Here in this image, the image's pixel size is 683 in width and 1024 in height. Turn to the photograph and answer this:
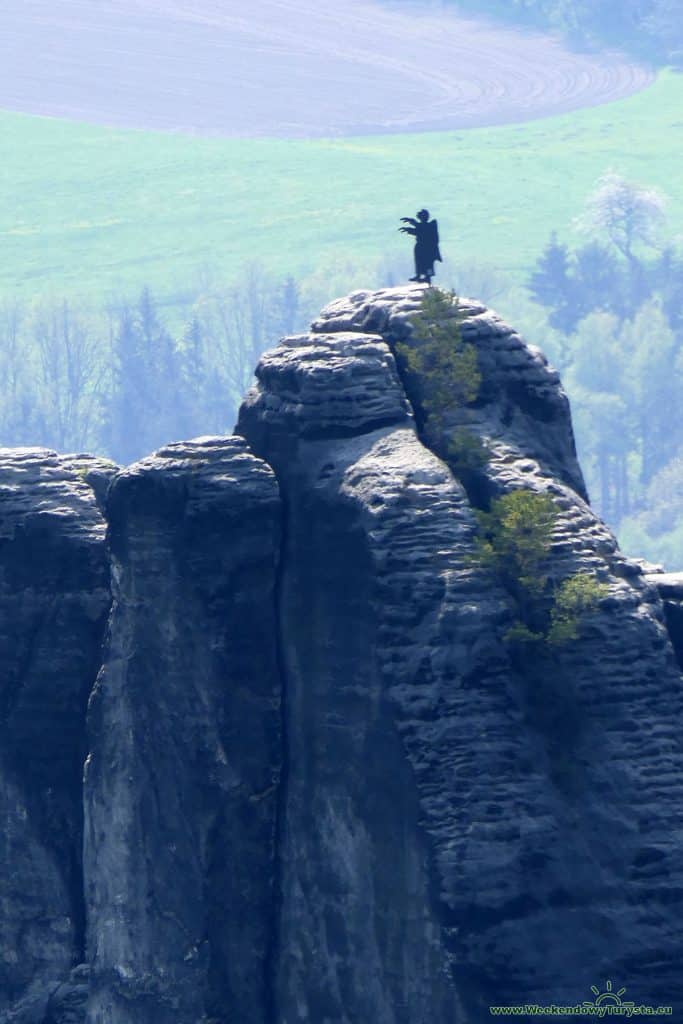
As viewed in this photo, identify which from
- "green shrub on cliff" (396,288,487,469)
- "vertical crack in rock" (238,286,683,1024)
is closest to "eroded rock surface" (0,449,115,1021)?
"vertical crack in rock" (238,286,683,1024)

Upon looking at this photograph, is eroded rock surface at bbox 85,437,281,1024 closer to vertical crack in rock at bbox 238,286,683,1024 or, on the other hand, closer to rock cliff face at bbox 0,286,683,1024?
rock cliff face at bbox 0,286,683,1024

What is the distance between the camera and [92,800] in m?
59.6

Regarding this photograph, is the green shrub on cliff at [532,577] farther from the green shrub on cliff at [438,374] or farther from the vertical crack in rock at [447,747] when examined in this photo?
the green shrub on cliff at [438,374]

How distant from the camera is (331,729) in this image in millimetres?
54594

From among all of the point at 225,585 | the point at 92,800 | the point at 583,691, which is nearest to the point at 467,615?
the point at 583,691

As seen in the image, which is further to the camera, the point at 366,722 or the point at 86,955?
the point at 86,955

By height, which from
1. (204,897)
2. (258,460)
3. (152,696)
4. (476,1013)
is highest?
(258,460)

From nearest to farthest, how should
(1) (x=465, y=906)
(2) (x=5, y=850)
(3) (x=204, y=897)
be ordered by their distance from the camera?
(1) (x=465, y=906) → (3) (x=204, y=897) → (2) (x=5, y=850)

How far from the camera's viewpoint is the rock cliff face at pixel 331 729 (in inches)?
2018

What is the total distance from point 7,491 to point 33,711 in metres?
5.24

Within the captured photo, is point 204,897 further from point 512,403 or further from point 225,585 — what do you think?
point 512,403

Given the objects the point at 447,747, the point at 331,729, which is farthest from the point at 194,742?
the point at 447,747

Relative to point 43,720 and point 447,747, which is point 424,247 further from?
point 447,747

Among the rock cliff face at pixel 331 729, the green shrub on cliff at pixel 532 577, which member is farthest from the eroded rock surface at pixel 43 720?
the green shrub on cliff at pixel 532 577
